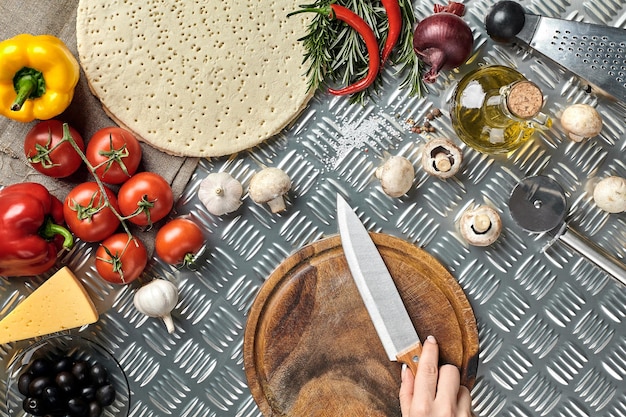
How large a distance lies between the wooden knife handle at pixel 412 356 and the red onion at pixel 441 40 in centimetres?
73

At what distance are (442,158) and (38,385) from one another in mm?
1241

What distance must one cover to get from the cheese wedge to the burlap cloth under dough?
9.2 inches

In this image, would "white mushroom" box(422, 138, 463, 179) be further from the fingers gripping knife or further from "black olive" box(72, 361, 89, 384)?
"black olive" box(72, 361, 89, 384)

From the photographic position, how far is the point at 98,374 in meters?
1.66

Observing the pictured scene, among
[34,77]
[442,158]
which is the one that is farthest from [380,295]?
[34,77]

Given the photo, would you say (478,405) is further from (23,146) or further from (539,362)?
(23,146)

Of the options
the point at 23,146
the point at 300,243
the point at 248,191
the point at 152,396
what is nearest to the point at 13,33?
the point at 23,146

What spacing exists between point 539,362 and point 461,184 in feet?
1.87

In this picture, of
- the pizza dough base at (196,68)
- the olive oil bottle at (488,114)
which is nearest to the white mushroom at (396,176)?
the olive oil bottle at (488,114)

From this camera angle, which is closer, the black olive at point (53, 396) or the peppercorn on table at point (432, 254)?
the black olive at point (53, 396)

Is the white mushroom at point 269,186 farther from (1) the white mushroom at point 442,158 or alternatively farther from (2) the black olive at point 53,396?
(2) the black olive at point 53,396

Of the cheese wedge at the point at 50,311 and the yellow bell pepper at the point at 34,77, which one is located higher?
the yellow bell pepper at the point at 34,77

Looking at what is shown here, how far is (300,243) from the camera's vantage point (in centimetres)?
175

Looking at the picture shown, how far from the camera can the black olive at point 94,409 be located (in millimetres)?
1636
